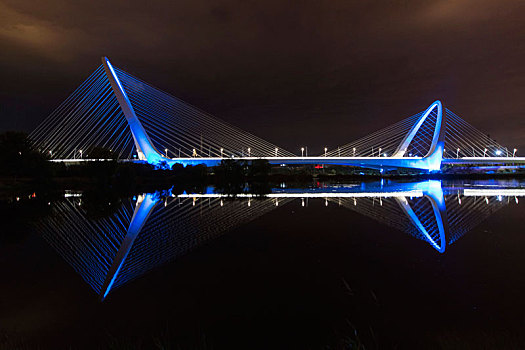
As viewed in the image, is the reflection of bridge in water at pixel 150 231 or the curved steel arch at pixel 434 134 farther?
the curved steel arch at pixel 434 134

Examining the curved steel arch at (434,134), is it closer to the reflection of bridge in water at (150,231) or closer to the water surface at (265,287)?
the reflection of bridge in water at (150,231)

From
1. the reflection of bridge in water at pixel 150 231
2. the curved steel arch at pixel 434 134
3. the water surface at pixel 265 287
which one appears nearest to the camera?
the water surface at pixel 265 287

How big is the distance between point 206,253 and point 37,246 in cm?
453

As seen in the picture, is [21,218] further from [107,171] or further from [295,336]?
[107,171]

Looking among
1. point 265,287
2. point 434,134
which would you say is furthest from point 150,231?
point 434,134

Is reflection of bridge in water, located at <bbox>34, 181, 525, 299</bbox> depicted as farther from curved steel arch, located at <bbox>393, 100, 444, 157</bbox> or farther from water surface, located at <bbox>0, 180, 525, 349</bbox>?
A: curved steel arch, located at <bbox>393, 100, 444, 157</bbox>

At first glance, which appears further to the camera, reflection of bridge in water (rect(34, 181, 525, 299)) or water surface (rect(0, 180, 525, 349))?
reflection of bridge in water (rect(34, 181, 525, 299))

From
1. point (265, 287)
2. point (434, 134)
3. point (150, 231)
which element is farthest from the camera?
point (434, 134)

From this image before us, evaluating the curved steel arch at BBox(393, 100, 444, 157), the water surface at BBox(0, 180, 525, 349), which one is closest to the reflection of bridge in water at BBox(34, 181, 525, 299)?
the water surface at BBox(0, 180, 525, 349)

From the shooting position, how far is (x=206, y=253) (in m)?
7.62

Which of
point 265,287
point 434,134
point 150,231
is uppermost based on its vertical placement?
point 434,134

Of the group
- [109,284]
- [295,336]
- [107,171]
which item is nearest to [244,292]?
[295,336]

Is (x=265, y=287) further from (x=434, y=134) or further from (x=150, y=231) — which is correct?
(x=434, y=134)

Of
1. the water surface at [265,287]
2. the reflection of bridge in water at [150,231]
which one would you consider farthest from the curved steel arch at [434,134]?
the water surface at [265,287]
